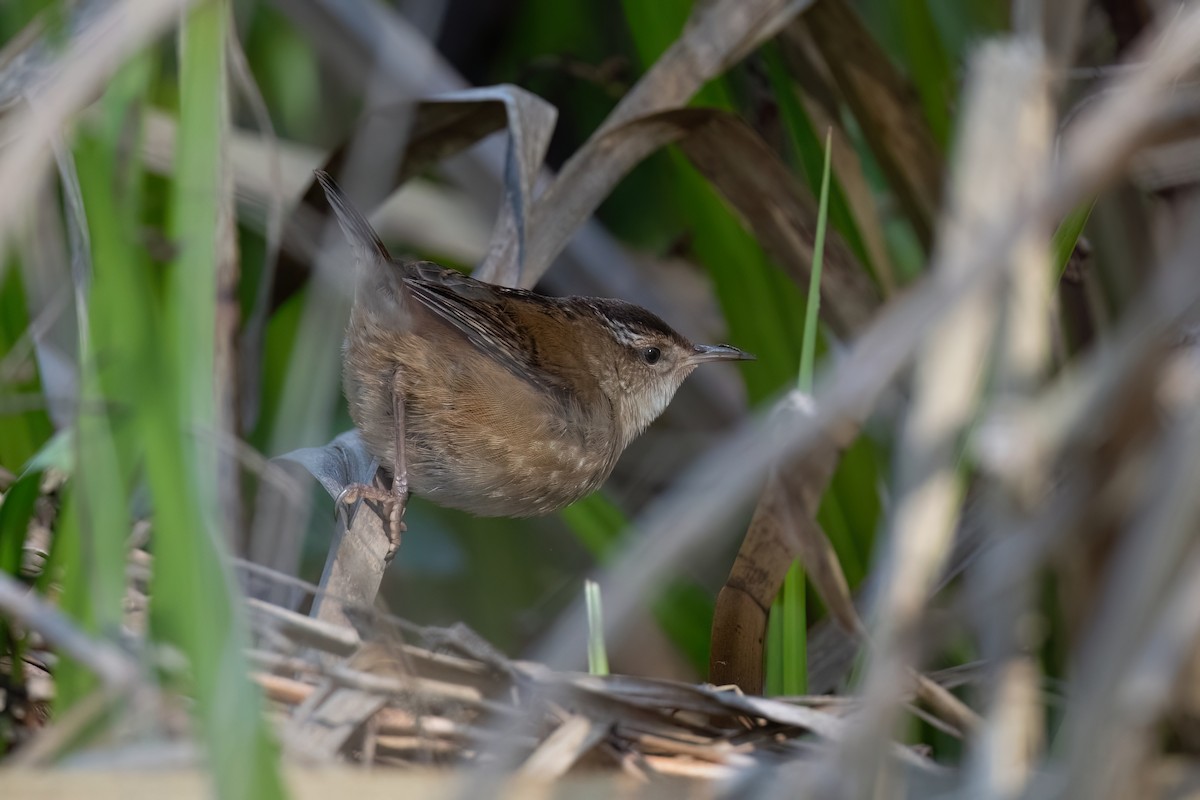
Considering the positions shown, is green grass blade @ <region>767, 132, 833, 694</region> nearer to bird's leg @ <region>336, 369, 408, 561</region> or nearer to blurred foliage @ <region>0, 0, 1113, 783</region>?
blurred foliage @ <region>0, 0, 1113, 783</region>

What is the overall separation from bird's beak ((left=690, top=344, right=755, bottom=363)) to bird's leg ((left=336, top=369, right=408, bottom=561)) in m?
0.81

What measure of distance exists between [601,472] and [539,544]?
0.90 metres

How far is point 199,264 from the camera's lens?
1523 millimetres

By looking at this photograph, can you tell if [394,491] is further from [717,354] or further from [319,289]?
[717,354]

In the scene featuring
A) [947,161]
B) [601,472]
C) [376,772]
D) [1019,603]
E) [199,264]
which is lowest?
[376,772]

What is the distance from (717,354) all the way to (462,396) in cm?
68

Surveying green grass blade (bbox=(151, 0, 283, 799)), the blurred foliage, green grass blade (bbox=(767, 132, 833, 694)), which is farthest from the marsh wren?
green grass blade (bbox=(151, 0, 283, 799))

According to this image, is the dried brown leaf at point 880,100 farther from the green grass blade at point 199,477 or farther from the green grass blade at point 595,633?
the green grass blade at point 199,477

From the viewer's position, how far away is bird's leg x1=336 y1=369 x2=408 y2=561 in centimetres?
253

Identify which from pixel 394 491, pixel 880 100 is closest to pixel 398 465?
pixel 394 491

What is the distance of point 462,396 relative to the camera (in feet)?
9.41

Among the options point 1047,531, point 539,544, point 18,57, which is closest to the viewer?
point 1047,531

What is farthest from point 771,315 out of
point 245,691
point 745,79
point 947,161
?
point 245,691

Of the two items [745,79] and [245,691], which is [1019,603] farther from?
[745,79]
